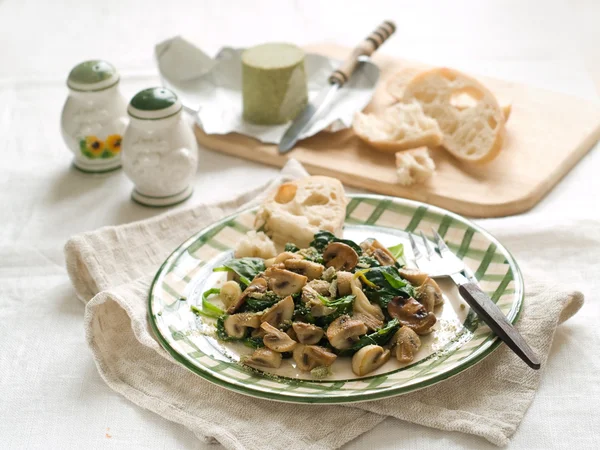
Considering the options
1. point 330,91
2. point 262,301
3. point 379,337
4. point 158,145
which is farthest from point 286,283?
point 330,91

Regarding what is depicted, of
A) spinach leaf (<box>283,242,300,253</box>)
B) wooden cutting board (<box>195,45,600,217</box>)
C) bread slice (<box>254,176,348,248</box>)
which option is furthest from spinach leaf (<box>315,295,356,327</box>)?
wooden cutting board (<box>195,45,600,217</box>)

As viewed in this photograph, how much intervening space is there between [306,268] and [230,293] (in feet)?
0.71

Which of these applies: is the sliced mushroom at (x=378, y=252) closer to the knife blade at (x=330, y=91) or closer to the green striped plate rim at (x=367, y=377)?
the green striped plate rim at (x=367, y=377)

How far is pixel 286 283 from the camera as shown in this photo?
7.00ft

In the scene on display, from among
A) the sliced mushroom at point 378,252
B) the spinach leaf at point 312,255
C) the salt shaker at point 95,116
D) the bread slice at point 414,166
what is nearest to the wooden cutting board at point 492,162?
the bread slice at point 414,166

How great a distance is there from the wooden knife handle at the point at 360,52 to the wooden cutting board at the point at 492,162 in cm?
18

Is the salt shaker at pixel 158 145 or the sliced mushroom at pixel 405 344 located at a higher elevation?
the sliced mushroom at pixel 405 344

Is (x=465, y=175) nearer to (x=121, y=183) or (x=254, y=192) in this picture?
(x=254, y=192)

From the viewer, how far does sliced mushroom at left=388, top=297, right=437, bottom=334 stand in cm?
206

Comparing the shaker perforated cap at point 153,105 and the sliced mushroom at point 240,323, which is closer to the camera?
the sliced mushroom at point 240,323

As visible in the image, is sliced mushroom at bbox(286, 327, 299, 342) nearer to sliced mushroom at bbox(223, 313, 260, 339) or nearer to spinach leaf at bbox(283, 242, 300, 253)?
sliced mushroom at bbox(223, 313, 260, 339)

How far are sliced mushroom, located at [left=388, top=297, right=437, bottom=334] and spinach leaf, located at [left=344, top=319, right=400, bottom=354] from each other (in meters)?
0.03

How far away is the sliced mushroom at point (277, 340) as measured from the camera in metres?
2.00

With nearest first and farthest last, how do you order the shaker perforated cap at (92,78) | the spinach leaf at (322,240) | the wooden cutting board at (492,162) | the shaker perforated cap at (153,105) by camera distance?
the spinach leaf at (322,240)
the shaker perforated cap at (153,105)
the wooden cutting board at (492,162)
the shaker perforated cap at (92,78)
